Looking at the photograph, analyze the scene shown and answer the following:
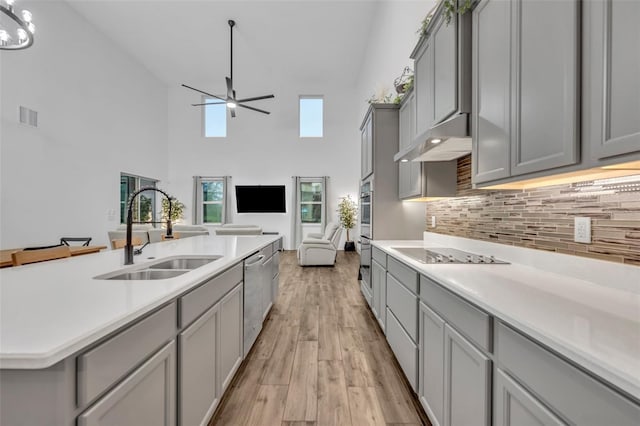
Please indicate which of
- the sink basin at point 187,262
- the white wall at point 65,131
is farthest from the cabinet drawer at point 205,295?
the white wall at point 65,131

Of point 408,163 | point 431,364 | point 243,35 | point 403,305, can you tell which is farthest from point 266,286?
point 243,35

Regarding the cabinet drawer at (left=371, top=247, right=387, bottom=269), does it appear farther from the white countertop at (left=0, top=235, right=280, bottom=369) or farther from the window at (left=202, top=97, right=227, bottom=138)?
the window at (left=202, top=97, right=227, bottom=138)

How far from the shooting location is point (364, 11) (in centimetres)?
545

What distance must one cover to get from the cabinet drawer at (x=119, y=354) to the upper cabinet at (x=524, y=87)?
1.61 m

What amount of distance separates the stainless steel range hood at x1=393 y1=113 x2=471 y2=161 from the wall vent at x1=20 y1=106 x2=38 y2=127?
5.89 metres

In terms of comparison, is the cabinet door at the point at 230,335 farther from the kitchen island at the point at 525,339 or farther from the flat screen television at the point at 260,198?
the flat screen television at the point at 260,198

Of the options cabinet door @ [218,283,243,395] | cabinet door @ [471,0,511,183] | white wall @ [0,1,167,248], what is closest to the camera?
cabinet door @ [471,0,511,183]

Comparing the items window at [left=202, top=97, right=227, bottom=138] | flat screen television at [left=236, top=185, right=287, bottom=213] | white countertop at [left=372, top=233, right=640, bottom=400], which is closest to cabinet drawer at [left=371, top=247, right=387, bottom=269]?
white countertop at [left=372, top=233, right=640, bottom=400]

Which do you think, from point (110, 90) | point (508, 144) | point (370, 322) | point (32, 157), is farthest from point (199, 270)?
point (110, 90)

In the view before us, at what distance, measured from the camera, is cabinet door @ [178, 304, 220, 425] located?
1190 millimetres

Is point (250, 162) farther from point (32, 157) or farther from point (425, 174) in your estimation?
point (425, 174)

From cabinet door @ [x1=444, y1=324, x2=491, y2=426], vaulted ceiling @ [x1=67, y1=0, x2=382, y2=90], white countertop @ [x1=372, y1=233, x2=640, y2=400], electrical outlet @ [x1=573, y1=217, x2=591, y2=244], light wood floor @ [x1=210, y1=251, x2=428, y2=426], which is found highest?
vaulted ceiling @ [x1=67, y1=0, x2=382, y2=90]

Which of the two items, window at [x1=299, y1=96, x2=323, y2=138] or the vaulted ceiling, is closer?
the vaulted ceiling

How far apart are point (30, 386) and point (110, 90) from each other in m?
7.73
